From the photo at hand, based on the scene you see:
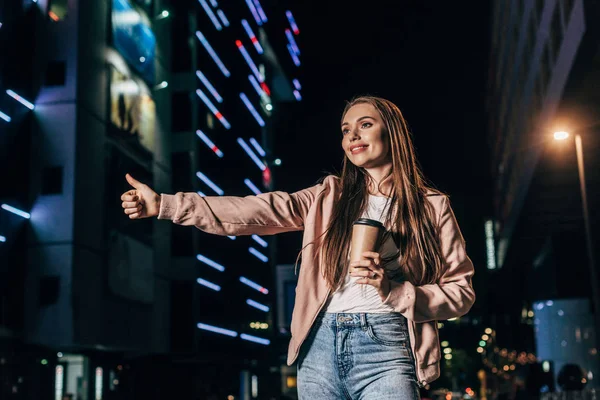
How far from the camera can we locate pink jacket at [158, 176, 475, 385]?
9.11ft

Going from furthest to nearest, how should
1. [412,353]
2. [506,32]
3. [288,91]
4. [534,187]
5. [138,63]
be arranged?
[288,91], [506,32], [138,63], [534,187], [412,353]

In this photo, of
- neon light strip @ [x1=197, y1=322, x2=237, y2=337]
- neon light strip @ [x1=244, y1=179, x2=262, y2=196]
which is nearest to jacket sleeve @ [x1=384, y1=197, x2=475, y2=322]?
neon light strip @ [x1=197, y1=322, x2=237, y2=337]

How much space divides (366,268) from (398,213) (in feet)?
1.40

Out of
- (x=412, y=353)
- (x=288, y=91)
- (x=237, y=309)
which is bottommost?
(x=412, y=353)

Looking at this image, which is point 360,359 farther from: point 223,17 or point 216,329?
point 223,17

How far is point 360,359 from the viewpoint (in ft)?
9.08

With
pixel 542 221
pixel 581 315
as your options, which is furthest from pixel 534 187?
pixel 581 315

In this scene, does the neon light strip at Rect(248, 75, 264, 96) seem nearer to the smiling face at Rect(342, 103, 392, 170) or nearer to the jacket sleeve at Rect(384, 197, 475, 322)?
the smiling face at Rect(342, 103, 392, 170)

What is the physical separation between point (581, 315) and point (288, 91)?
44.8 meters

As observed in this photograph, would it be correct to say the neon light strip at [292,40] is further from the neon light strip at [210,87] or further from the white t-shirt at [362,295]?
the white t-shirt at [362,295]

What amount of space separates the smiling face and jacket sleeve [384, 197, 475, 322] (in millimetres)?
306

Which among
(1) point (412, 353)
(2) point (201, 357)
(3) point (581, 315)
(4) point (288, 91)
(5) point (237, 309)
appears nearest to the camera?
(1) point (412, 353)

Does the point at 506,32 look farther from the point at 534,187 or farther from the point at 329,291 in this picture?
the point at 329,291

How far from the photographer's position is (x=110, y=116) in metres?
31.1
